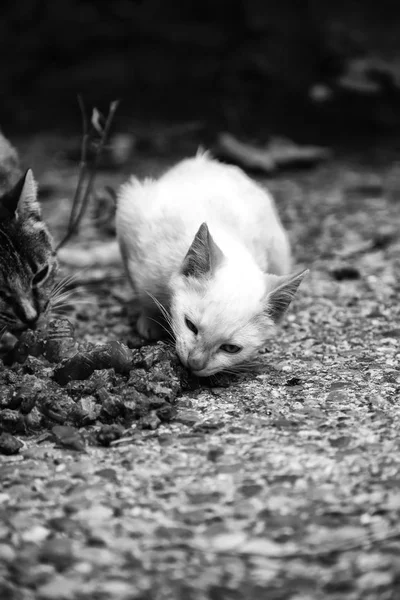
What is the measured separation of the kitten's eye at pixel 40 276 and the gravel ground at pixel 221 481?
1.18ft

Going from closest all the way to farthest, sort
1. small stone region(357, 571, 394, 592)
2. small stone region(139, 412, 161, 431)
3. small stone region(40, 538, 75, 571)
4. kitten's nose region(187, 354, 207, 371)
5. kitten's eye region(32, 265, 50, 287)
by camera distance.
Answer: small stone region(357, 571, 394, 592) < small stone region(40, 538, 75, 571) < small stone region(139, 412, 161, 431) < kitten's nose region(187, 354, 207, 371) < kitten's eye region(32, 265, 50, 287)

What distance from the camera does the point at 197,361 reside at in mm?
2824

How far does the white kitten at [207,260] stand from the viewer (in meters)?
2.88

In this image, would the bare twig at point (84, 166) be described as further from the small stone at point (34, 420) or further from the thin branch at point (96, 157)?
the small stone at point (34, 420)

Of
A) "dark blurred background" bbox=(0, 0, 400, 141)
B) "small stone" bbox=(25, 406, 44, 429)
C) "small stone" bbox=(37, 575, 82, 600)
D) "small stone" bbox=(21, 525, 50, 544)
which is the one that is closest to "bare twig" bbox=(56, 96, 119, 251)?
"small stone" bbox=(25, 406, 44, 429)

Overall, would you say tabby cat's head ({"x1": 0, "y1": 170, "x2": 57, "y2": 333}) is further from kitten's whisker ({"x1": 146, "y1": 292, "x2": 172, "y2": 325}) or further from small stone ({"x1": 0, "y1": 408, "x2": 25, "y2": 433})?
small stone ({"x1": 0, "y1": 408, "x2": 25, "y2": 433})

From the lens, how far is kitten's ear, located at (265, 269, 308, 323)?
116 inches

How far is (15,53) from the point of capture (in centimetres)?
728

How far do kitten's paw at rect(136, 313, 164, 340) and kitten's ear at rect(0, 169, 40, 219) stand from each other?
0.74 metres

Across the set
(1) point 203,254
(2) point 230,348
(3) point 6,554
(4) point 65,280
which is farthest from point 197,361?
(4) point 65,280

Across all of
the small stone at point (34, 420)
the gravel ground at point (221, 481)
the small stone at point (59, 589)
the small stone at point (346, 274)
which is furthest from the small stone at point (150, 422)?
the small stone at point (346, 274)

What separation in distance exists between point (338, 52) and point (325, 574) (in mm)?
5765

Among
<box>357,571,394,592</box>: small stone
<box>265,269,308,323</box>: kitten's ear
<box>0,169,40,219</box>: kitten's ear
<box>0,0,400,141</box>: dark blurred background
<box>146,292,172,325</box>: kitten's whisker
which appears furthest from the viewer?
<box>0,0,400,141</box>: dark blurred background

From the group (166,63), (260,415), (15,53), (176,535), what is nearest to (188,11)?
(166,63)
